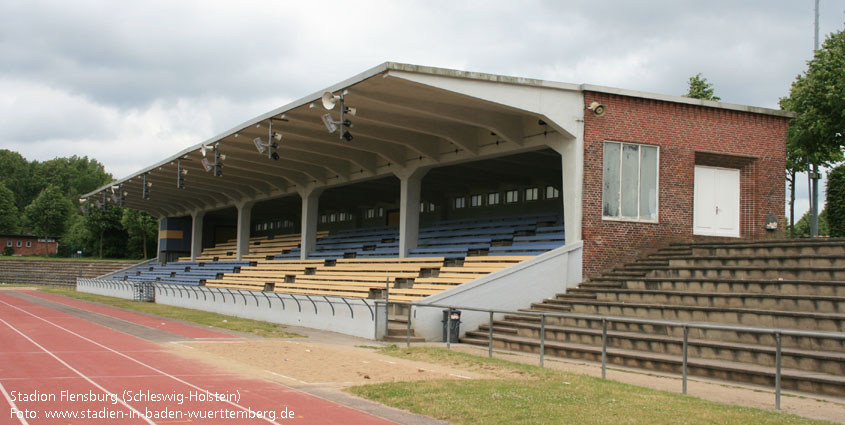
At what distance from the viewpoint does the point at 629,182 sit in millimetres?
20188

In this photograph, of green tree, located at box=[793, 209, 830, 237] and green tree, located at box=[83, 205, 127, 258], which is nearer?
green tree, located at box=[83, 205, 127, 258]

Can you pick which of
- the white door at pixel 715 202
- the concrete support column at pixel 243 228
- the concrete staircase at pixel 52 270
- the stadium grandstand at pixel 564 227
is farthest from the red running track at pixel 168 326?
the concrete staircase at pixel 52 270

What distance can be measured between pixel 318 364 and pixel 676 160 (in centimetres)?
1236

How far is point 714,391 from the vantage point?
10.4 metres

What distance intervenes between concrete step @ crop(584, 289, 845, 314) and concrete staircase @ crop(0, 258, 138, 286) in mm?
55422

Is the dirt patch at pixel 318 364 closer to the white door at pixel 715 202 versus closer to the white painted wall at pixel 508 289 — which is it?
the white painted wall at pixel 508 289

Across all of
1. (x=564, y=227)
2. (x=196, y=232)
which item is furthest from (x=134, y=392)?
(x=196, y=232)

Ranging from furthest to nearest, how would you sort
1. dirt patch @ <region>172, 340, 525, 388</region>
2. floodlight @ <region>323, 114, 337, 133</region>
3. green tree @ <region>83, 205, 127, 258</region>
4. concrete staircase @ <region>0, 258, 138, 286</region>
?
1. green tree @ <region>83, 205, 127, 258</region>
2. concrete staircase @ <region>0, 258, 138, 286</region>
3. floodlight @ <region>323, 114, 337, 133</region>
4. dirt patch @ <region>172, 340, 525, 388</region>

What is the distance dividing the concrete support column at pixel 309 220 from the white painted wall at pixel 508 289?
1707 centimetres

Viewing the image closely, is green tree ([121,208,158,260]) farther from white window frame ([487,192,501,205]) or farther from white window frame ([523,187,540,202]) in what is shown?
white window frame ([523,187,540,202])

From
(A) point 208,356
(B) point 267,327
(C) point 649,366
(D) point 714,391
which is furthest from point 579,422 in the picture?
(B) point 267,327

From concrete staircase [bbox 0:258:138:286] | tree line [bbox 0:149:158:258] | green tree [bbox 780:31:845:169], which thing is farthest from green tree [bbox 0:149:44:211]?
green tree [bbox 780:31:845:169]

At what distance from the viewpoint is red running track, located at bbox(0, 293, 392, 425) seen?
8.03m

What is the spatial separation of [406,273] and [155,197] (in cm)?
3013
